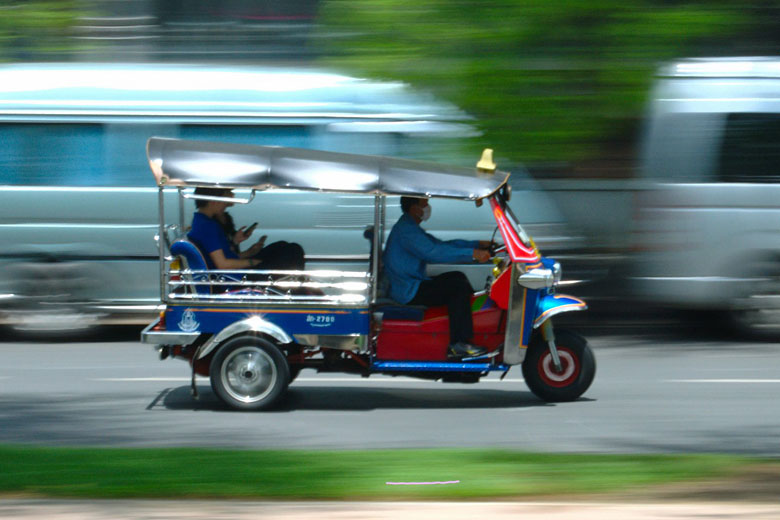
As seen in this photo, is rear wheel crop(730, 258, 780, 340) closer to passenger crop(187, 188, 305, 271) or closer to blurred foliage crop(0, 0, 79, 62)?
passenger crop(187, 188, 305, 271)

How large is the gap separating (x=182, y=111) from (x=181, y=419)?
12.6ft

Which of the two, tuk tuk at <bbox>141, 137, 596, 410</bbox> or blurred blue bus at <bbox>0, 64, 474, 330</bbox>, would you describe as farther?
blurred blue bus at <bbox>0, 64, 474, 330</bbox>

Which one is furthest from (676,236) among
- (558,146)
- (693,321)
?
(558,146)

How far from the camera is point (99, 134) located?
34.4 ft

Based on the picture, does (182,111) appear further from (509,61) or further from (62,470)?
(509,61)

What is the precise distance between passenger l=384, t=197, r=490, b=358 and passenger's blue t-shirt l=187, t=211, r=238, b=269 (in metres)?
1.13

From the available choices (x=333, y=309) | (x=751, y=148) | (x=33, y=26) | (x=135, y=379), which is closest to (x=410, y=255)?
(x=333, y=309)

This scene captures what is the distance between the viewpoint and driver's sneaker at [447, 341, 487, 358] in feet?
25.4

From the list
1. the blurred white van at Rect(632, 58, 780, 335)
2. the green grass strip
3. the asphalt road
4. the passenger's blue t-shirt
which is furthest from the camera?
the blurred white van at Rect(632, 58, 780, 335)

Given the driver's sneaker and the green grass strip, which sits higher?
the driver's sneaker

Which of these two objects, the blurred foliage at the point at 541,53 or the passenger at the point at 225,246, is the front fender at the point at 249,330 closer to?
the passenger at the point at 225,246

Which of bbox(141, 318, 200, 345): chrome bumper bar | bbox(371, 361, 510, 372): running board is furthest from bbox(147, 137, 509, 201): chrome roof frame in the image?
bbox(371, 361, 510, 372): running board

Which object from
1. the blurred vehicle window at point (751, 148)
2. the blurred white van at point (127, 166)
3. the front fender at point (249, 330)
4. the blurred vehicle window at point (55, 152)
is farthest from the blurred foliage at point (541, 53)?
the blurred vehicle window at point (55, 152)

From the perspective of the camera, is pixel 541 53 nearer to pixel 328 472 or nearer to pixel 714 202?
pixel 328 472
